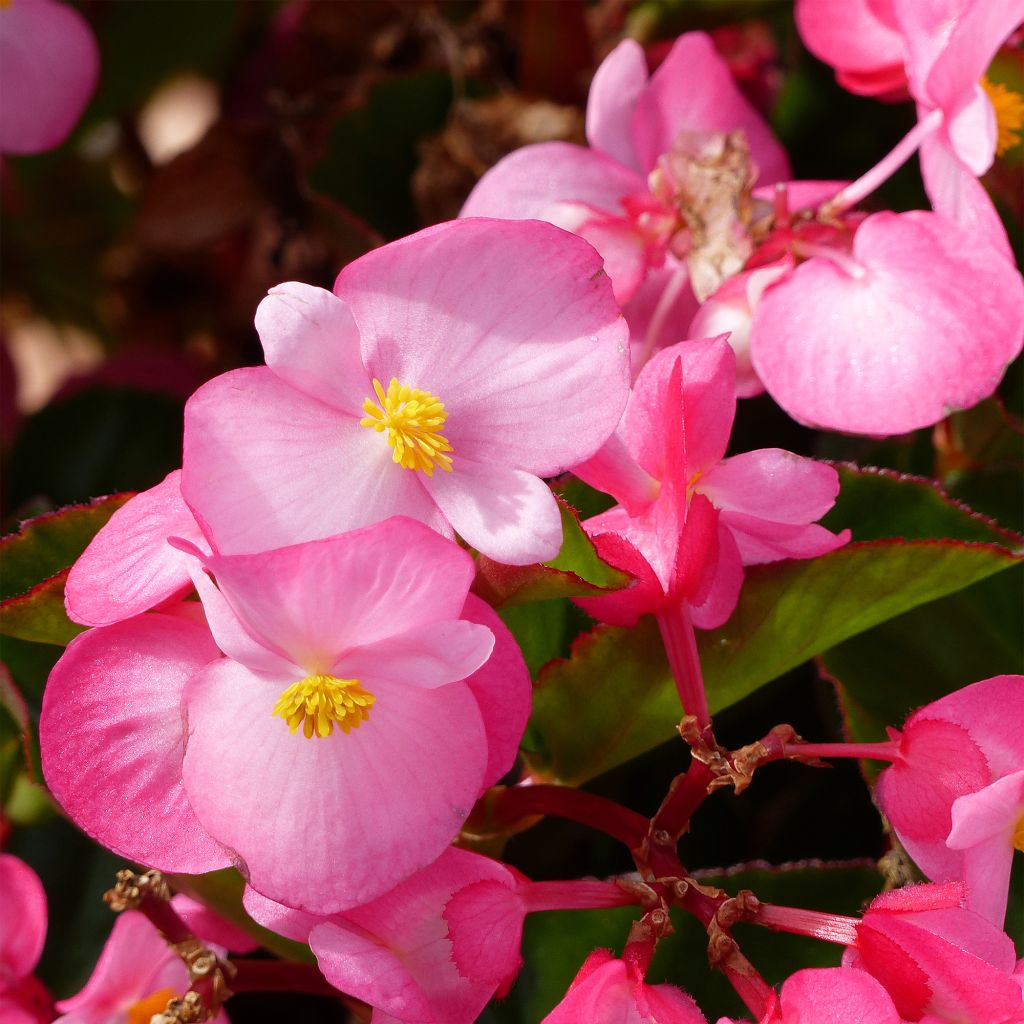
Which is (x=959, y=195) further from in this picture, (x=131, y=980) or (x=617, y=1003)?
(x=131, y=980)

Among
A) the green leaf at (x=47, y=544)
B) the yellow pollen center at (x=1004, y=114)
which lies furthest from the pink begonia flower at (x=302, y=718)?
the yellow pollen center at (x=1004, y=114)

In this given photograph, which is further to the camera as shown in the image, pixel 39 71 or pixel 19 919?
pixel 39 71

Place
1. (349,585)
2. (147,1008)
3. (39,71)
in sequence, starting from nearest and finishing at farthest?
1. (349,585)
2. (147,1008)
3. (39,71)

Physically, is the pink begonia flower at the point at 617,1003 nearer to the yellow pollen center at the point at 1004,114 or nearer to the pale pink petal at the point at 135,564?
the pale pink petal at the point at 135,564

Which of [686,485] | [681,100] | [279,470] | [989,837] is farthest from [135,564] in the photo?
[681,100]

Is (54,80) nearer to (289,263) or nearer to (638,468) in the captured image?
(289,263)
